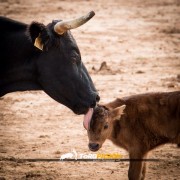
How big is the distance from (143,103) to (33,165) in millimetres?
1670

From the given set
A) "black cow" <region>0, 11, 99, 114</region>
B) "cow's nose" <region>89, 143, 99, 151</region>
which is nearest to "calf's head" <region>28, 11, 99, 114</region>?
"black cow" <region>0, 11, 99, 114</region>

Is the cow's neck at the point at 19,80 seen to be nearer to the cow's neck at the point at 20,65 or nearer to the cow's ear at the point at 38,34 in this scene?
the cow's neck at the point at 20,65

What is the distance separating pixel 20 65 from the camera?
5191 mm

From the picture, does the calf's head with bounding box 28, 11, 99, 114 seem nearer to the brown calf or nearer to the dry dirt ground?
the brown calf

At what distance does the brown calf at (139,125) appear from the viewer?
5922mm

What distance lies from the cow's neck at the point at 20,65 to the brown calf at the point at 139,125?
1.09 metres

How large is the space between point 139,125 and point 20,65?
172cm

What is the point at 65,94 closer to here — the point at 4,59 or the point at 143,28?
the point at 4,59

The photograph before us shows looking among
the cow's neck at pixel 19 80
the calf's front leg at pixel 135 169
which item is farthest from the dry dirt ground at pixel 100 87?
the cow's neck at pixel 19 80

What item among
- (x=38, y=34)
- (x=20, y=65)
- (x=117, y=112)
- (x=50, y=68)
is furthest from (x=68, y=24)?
(x=117, y=112)

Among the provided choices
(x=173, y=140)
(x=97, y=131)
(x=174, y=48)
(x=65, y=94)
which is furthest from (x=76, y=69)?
(x=174, y=48)

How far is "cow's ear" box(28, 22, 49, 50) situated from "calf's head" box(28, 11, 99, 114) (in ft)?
0.05

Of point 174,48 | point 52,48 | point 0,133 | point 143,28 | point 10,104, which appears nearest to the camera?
point 52,48

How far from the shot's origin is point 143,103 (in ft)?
20.3
